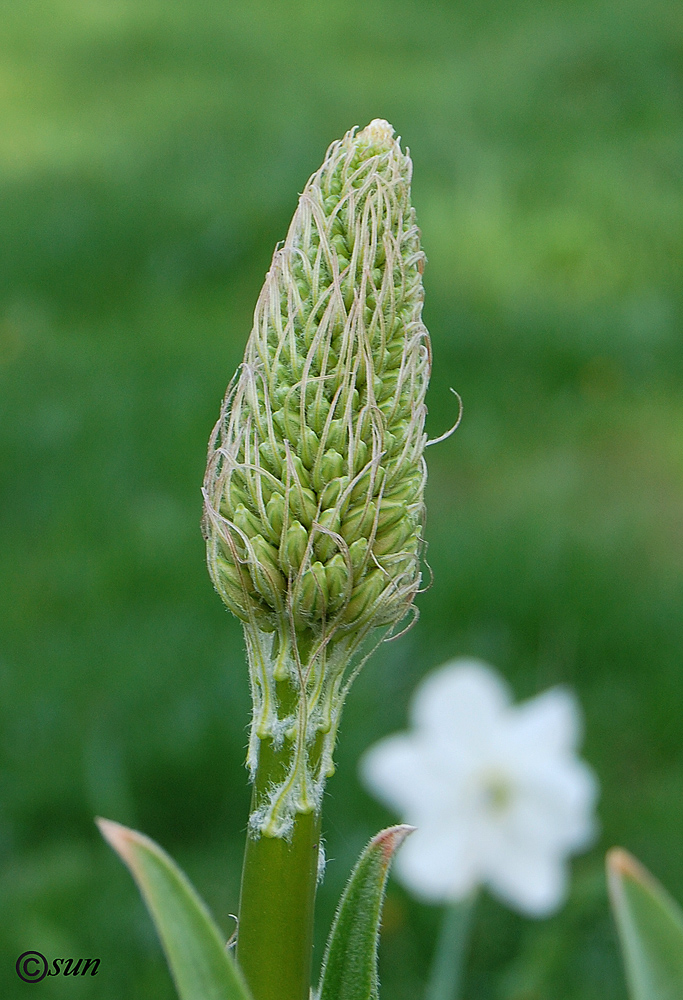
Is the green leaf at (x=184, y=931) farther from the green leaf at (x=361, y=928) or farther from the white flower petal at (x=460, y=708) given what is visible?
the white flower petal at (x=460, y=708)

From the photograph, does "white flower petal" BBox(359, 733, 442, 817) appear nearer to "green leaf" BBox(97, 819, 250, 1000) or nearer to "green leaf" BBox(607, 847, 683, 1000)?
"green leaf" BBox(607, 847, 683, 1000)

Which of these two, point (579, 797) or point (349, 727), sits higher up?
point (349, 727)

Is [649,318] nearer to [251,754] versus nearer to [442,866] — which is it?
[442,866]

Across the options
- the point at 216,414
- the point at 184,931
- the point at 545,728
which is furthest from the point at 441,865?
the point at 216,414

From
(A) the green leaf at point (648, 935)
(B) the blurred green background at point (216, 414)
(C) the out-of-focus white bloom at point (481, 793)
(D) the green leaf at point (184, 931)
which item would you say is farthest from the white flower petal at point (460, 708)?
(D) the green leaf at point (184, 931)

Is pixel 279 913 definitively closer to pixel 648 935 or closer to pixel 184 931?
pixel 184 931

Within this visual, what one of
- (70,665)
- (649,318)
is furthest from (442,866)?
(649,318)
